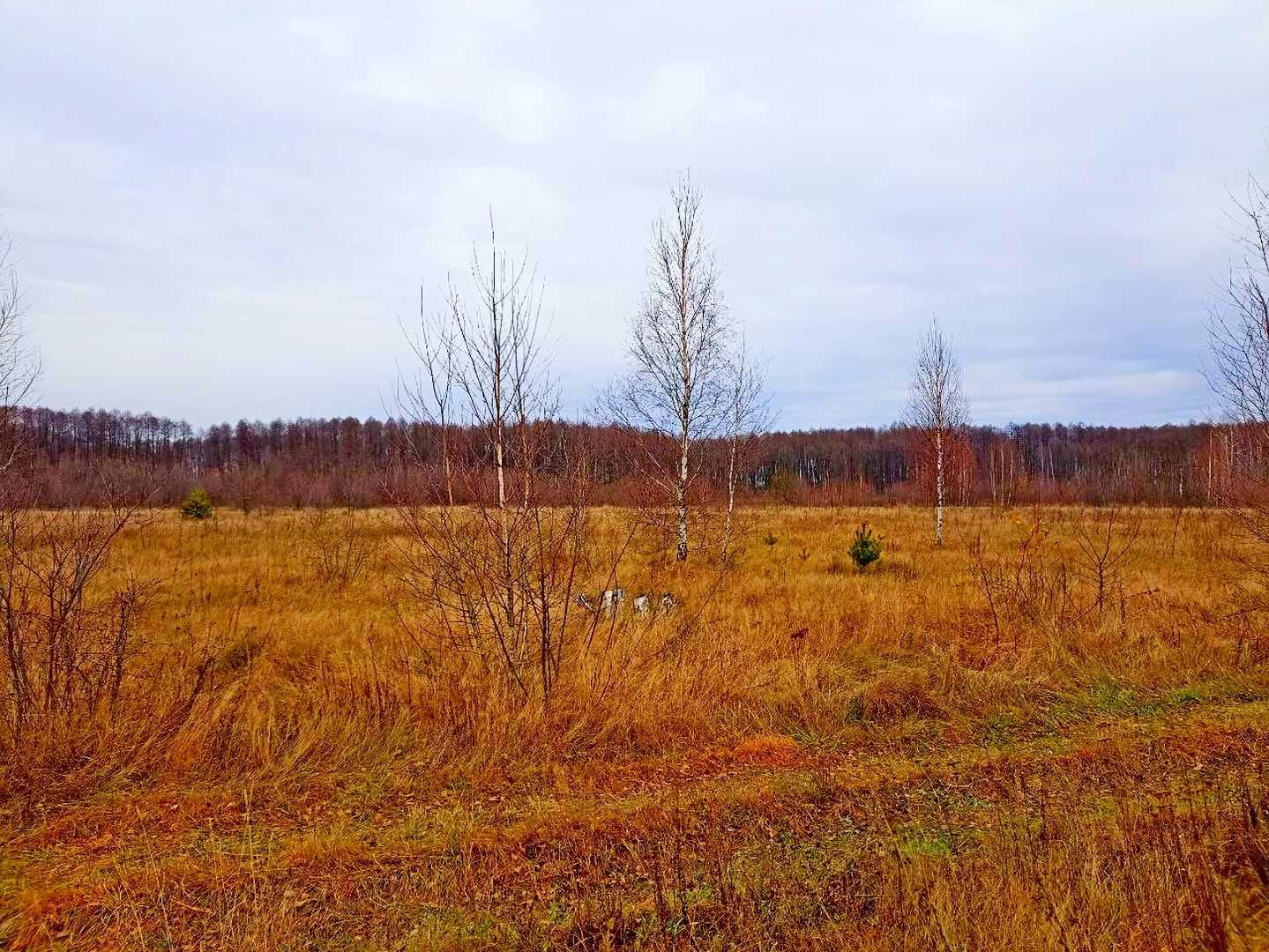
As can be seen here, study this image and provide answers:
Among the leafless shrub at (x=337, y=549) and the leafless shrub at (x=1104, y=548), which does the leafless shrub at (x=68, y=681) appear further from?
the leafless shrub at (x=1104, y=548)

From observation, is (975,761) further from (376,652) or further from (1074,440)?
(1074,440)

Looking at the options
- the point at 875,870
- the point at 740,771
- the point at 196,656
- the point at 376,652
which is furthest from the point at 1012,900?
the point at 196,656

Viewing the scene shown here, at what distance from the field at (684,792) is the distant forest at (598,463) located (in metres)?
1.91

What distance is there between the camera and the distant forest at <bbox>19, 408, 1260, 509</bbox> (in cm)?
597

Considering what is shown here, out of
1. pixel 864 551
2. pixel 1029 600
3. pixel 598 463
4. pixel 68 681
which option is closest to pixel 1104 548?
pixel 864 551

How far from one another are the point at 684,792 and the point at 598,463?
318 cm

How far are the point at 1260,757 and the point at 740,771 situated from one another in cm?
350

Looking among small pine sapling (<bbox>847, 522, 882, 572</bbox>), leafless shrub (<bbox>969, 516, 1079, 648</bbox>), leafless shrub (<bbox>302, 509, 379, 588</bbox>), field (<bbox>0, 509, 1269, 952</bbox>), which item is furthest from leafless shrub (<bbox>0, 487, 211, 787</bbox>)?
small pine sapling (<bbox>847, 522, 882, 572</bbox>)

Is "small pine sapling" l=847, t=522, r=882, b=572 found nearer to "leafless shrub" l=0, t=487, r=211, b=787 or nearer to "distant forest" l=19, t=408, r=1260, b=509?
"distant forest" l=19, t=408, r=1260, b=509

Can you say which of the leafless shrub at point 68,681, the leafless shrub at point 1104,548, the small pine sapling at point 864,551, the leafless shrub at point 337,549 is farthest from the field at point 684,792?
the small pine sapling at point 864,551

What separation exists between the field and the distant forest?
191 cm

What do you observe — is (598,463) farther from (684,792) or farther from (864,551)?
(864,551)

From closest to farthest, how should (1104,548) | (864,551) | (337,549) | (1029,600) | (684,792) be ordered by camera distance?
(684,792) → (1029,600) → (337,549) → (864,551) → (1104,548)

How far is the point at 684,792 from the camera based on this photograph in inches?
164
